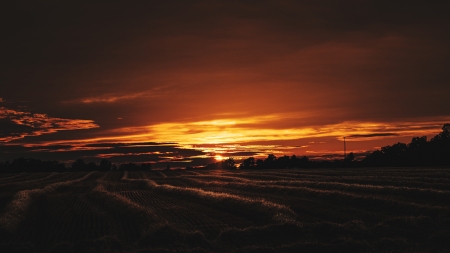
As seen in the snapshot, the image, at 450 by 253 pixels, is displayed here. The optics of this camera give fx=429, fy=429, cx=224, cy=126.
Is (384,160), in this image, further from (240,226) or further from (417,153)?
(240,226)

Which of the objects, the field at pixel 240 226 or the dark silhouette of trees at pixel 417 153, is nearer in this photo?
the field at pixel 240 226

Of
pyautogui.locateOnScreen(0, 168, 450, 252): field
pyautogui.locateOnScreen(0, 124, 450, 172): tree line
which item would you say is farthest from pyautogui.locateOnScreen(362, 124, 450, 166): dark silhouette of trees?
pyautogui.locateOnScreen(0, 168, 450, 252): field

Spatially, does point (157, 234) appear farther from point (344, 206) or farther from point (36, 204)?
point (36, 204)

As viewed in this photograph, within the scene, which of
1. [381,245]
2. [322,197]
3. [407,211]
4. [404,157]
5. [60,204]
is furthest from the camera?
[404,157]

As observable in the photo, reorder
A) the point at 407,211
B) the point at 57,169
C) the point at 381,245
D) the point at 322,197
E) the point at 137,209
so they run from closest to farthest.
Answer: the point at 381,245
the point at 407,211
the point at 137,209
the point at 322,197
the point at 57,169

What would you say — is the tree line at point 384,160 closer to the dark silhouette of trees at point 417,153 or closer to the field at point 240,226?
the dark silhouette of trees at point 417,153

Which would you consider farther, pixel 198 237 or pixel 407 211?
pixel 407 211

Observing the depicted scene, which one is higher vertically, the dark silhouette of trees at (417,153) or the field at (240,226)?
the dark silhouette of trees at (417,153)

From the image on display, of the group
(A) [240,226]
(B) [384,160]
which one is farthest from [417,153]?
(A) [240,226]

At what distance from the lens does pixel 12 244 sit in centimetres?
2022

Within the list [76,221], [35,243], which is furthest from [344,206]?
[35,243]

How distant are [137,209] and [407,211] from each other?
59.0 ft

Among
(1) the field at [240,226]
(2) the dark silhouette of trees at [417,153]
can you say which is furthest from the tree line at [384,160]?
(1) the field at [240,226]

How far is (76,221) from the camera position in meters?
27.7
